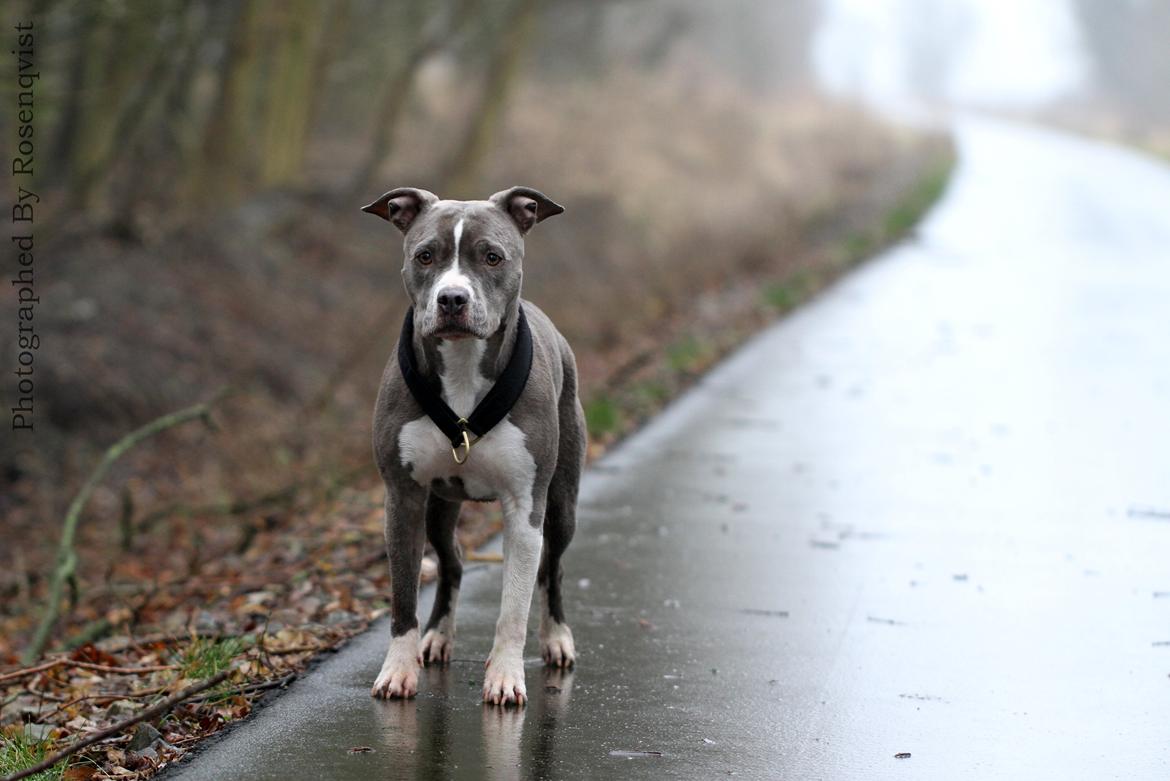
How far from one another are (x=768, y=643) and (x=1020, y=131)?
55.6 m

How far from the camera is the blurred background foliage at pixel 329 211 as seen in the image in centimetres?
1391

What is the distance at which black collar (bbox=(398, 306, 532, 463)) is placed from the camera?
5492mm

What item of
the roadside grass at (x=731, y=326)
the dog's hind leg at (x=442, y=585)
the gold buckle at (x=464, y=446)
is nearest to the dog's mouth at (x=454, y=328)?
the gold buckle at (x=464, y=446)

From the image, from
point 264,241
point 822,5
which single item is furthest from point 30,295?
point 822,5

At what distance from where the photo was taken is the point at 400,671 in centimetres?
568

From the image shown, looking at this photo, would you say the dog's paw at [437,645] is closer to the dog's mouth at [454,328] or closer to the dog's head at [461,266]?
the dog's head at [461,266]

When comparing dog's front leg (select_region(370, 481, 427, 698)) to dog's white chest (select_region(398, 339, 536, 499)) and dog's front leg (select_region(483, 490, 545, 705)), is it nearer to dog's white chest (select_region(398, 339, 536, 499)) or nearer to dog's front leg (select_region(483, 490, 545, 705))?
dog's white chest (select_region(398, 339, 536, 499))

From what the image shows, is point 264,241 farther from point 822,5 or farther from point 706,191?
point 822,5

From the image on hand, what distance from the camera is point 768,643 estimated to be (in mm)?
6754

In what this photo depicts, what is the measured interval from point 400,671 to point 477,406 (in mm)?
1002

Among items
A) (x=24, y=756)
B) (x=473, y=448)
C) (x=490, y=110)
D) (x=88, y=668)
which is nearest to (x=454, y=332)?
(x=473, y=448)

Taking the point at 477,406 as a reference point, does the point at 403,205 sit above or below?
above

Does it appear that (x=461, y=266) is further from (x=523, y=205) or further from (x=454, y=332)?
(x=523, y=205)

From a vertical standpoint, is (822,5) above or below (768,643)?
above
